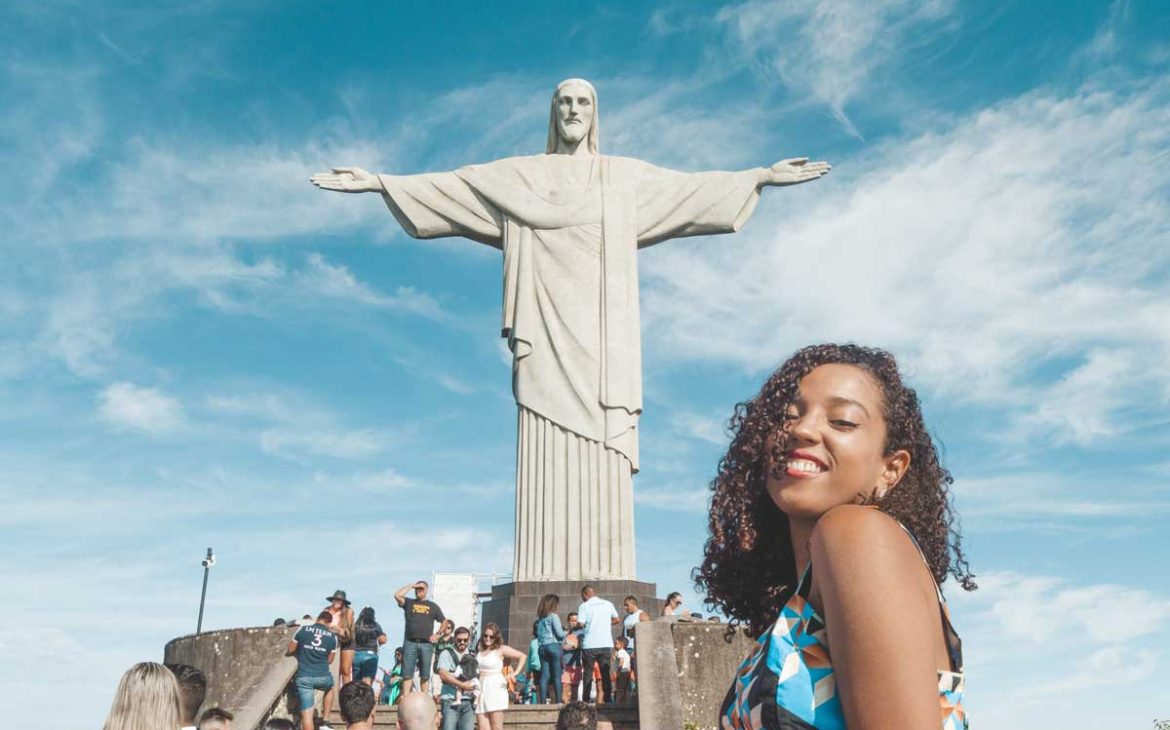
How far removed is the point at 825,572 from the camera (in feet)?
6.08

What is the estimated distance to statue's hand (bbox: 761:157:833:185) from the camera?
16.6 meters

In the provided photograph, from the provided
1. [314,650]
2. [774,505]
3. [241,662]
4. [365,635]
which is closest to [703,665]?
[314,650]

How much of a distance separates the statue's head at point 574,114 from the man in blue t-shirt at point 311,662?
28.8 feet

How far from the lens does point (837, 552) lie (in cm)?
184

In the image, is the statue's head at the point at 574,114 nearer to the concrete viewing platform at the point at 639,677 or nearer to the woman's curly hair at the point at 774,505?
the concrete viewing platform at the point at 639,677

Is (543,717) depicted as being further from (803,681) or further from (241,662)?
(803,681)

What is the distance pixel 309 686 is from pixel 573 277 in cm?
728

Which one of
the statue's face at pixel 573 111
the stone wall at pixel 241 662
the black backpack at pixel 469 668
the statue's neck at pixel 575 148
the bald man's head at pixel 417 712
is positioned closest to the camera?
the bald man's head at pixel 417 712

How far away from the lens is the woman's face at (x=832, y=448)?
2.19m

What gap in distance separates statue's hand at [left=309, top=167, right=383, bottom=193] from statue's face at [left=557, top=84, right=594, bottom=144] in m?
2.93

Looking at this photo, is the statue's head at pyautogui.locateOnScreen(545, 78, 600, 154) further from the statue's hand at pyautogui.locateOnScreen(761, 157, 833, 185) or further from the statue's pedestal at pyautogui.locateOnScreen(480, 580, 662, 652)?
the statue's pedestal at pyautogui.locateOnScreen(480, 580, 662, 652)

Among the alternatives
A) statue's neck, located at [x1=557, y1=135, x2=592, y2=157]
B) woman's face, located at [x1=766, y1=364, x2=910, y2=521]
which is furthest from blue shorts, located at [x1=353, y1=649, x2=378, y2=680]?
woman's face, located at [x1=766, y1=364, x2=910, y2=521]

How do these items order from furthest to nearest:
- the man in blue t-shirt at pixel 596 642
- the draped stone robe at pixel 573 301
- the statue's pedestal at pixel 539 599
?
the draped stone robe at pixel 573 301
the statue's pedestal at pixel 539 599
the man in blue t-shirt at pixel 596 642

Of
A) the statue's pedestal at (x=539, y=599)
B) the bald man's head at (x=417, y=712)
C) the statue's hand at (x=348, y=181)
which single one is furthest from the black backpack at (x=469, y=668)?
the statue's hand at (x=348, y=181)
